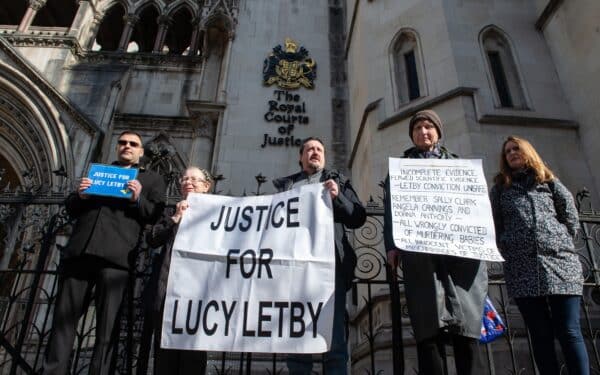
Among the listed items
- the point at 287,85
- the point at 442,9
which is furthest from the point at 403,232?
the point at 287,85

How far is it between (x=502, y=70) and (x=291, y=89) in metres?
5.78

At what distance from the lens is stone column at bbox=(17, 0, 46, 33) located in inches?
537

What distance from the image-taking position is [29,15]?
14.0 meters

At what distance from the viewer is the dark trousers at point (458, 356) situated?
8.61ft

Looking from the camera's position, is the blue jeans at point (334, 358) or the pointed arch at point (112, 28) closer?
the blue jeans at point (334, 358)

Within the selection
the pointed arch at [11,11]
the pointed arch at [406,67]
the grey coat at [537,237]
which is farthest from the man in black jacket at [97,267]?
the pointed arch at [11,11]

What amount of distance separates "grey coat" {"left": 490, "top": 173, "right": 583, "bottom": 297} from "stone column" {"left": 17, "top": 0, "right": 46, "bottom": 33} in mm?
15884

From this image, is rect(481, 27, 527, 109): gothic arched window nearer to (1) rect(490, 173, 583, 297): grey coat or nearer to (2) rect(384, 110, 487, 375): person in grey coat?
(1) rect(490, 173, 583, 297): grey coat

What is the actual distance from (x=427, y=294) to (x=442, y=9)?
7665 mm

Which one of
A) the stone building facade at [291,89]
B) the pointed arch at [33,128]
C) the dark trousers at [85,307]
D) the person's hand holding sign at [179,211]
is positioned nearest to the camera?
the dark trousers at [85,307]

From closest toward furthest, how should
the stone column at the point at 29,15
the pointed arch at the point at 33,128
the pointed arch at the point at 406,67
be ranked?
the pointed arch at the point at 406,67
the pointed arch at the point at 33,128
the stone column at the point at 29,15

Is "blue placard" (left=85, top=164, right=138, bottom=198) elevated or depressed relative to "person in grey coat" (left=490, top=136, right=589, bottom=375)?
elevated

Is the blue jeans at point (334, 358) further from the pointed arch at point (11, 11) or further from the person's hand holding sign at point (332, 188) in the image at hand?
the pointed arch at point (11, 11)

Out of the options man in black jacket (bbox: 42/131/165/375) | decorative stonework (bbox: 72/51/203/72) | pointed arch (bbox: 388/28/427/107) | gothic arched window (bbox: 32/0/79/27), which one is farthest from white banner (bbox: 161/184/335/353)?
gothic arched window (bbox: 32/0/79/27)
